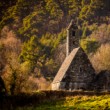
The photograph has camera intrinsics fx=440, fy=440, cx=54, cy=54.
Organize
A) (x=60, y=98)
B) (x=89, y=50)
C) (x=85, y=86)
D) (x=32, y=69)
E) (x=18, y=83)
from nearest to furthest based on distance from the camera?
(x=60, y=98) < (x=18, y=83) < (x=85, y=86) < (x=32, y=69) < (x=89, y=50)

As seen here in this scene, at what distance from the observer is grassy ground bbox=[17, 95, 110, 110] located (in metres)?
46.6

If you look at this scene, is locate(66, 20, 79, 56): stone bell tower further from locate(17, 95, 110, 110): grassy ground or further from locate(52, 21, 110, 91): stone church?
locate(17, 95, 110, 110): grassy ground

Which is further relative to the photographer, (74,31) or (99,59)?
(99,59)

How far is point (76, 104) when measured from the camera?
5084 cm

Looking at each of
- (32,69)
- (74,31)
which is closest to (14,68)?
(74,31)

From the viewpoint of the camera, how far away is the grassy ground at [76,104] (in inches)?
1833

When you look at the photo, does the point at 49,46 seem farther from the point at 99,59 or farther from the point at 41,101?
the point at 41,101

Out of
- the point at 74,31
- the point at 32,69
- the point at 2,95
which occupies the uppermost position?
the point at 74,31

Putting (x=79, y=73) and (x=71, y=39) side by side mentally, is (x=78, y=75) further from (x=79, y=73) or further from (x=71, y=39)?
(x=71, y=39)

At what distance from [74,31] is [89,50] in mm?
75854

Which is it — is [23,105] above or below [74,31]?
below

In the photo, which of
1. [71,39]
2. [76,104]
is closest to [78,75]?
[71,39]

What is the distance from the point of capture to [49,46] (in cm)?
18825

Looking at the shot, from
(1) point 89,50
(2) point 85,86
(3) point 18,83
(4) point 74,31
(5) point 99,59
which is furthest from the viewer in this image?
(1) point 89,50
